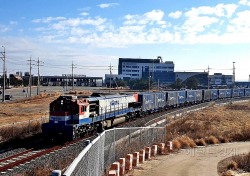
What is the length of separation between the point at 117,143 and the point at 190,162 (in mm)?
4900

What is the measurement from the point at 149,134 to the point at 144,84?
506 feet

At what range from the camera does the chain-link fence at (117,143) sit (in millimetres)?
11328

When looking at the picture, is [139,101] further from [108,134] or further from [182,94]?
[108,134]

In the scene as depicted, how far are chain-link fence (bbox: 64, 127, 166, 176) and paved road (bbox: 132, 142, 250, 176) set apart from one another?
4.24ft

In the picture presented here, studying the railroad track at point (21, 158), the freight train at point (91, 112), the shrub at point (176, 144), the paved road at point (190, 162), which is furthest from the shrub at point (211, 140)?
the railroad track at point (21, 158)

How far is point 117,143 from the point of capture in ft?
60.5

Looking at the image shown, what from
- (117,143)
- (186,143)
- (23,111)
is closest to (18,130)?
(186,143)

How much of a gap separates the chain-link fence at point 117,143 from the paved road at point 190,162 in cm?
129

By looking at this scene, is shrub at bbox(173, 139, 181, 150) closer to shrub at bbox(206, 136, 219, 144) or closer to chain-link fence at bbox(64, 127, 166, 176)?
chain-link fence at bbox(64, 127, 166, 176)

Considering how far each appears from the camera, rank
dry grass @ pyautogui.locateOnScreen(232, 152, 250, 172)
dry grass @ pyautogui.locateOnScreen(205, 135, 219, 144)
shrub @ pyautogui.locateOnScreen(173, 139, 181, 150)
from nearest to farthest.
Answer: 1. dry grass @ pyautogui.locateOnScreen(232, 152, 250, 172)
2. shrub @ pyautogui.locateOnScreen(173, 139, 181, 150)
3. dry grass @ pyautogui.locateOnScreen(205, 135, 219, 144)

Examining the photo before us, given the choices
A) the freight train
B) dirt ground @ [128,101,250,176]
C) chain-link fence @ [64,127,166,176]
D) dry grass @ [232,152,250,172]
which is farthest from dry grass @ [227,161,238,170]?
the freight train

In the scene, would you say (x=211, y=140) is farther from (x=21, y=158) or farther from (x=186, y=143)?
(x=21, y=158)

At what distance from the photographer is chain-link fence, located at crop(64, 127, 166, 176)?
1133 cm

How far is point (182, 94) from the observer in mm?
68750
